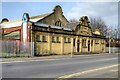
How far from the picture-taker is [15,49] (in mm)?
39469

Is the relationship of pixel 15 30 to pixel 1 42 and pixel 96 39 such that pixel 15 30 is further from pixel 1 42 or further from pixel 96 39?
pixel 96 39

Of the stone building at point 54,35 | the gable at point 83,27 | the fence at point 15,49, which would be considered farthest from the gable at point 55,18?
the fence at point 15,49

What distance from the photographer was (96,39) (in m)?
66.1

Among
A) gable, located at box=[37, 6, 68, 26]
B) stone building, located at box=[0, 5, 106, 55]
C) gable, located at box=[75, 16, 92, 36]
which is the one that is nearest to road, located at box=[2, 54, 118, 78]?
stone building, located at box=[0, 5, 106, 55]

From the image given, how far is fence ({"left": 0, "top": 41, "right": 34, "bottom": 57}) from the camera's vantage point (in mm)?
38050

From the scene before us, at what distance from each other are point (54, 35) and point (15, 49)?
36.8 feet

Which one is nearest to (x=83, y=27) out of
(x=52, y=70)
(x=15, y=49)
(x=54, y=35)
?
(x=54, y=35)

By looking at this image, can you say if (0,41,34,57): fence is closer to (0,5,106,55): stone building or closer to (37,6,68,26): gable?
(0,5,106,55): stone building

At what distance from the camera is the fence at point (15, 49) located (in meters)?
38.0

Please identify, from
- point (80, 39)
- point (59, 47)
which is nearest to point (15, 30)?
point (59, 47)

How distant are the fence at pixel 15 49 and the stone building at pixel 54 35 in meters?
1.09

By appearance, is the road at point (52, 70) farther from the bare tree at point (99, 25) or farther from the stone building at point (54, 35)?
the bare tree at point (99, 25)

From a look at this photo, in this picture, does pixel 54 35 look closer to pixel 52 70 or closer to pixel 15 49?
pixel 15 49

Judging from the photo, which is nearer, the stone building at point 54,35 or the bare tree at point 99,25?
the stone building at point 54,35
